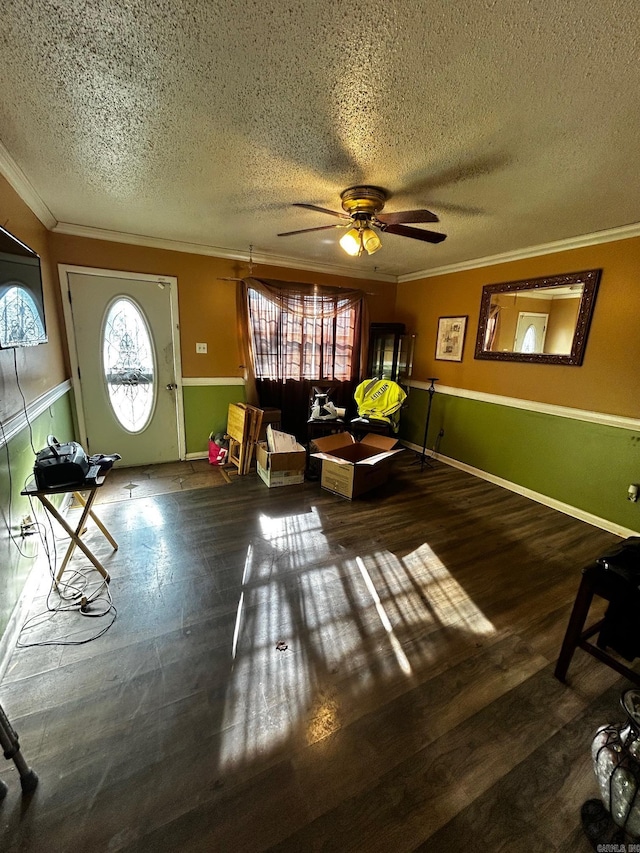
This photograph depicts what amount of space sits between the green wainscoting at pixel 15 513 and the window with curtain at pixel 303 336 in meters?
2.48

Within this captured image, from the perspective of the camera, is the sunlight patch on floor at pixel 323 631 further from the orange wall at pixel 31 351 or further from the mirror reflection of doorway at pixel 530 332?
the mirror reflection of doorway at pixel 530 332

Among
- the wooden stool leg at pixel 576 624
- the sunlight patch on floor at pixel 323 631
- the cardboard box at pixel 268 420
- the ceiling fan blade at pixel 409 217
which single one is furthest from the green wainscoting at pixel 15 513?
the wooden stool leg at pixel 576 624

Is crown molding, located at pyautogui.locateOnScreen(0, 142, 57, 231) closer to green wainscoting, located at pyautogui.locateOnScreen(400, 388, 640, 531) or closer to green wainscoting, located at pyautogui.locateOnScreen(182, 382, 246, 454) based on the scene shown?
green wainscoting, located at pyautogui.locateOnScreen(182, 382, 246, 454)

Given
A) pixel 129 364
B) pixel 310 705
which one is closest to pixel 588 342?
pixel 310 705

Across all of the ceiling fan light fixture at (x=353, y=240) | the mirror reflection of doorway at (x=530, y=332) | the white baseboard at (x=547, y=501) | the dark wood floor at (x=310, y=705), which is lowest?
the dark wood floor at (x=310, y=705)

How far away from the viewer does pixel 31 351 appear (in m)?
2.32

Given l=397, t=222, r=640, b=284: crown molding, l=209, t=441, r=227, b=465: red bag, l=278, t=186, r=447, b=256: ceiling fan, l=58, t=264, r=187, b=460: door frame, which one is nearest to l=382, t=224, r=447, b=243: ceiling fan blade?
l=278, t=186, r=447, b=256: ceiling fan

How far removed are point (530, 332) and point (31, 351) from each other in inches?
168

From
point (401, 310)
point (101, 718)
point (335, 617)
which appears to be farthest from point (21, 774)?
point (401, 310)

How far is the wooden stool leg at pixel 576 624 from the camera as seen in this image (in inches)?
57.6

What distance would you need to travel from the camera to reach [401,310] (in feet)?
16.7

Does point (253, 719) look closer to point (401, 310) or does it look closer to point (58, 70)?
point (58, 70)

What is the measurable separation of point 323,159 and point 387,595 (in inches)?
100

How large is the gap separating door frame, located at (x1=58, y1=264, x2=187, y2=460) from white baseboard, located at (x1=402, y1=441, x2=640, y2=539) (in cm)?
335
